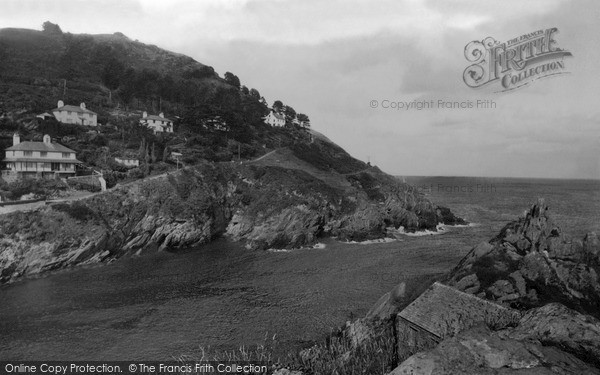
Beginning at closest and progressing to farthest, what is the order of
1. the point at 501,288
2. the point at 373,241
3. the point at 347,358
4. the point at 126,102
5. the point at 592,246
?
the point at 347,358 → the point at 501,288 → the point at 592,246 → the point at 373,241 → the point at 126,102

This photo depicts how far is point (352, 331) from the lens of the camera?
2544 centimetres

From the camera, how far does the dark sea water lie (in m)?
29.3

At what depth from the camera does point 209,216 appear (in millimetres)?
66500

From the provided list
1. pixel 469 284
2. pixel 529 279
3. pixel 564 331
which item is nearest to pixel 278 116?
pixel 469 284

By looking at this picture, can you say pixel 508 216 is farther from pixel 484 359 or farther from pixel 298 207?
pixel 484 359

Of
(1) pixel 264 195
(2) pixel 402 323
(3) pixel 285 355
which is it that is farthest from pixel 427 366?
(1) pixel 264 195

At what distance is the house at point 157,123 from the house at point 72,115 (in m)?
13.2

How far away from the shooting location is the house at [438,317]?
17969 mm

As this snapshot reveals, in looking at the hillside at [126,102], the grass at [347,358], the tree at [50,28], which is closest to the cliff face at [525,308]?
the grass at [347,358]

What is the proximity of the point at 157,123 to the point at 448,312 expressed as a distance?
325ft

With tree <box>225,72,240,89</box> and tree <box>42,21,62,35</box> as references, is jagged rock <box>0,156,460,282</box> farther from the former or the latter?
tree <box>42,21,62,35</box>

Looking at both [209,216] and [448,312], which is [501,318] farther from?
[209,216]

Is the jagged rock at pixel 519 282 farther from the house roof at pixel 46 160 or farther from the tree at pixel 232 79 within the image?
the tree at pixel 232 79

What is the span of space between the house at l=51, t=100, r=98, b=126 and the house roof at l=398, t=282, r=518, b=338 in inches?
3902
